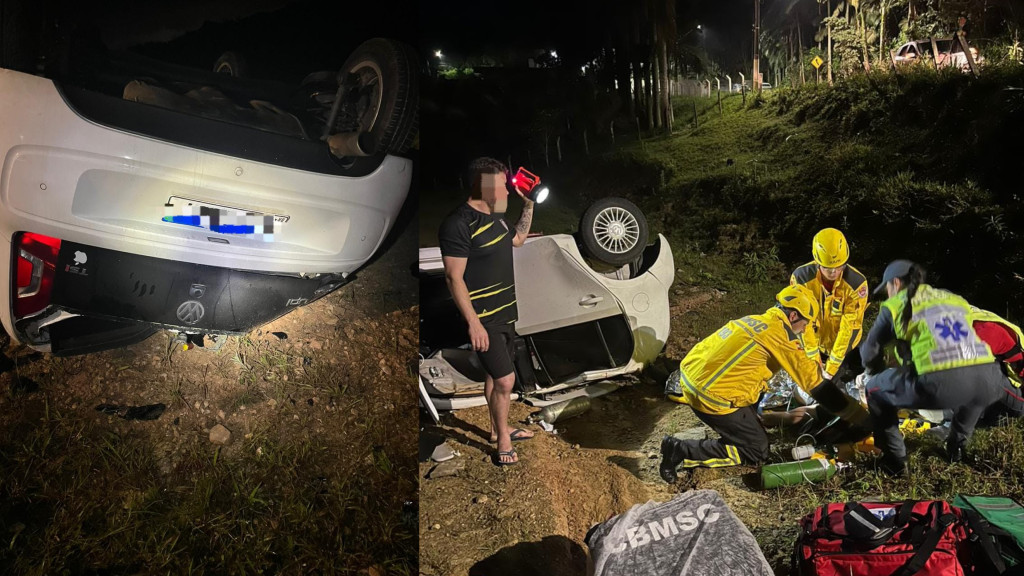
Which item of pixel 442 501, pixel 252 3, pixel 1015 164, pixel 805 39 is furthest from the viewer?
pixel 252 3

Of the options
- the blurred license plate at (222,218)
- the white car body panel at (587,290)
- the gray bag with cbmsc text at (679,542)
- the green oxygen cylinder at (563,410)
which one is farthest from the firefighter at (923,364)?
the blurred license plate at (222,218)

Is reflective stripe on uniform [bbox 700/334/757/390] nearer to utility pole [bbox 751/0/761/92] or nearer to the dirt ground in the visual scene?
utility pole [bbox 751/0/761/92]

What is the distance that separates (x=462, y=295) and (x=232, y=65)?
1.24m

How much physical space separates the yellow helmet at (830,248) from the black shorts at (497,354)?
1.00m

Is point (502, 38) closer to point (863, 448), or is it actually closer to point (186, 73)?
point (186, 73)

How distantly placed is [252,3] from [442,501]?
77.5 inches

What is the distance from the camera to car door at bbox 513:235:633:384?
212cm

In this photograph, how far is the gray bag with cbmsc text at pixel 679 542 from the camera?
1.79 m

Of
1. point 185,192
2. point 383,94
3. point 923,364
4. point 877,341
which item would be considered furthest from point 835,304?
point 185,192

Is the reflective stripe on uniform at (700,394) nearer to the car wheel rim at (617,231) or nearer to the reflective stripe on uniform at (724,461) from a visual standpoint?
the reflective stripe on uniform at (724,461)

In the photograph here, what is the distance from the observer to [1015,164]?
1.84m

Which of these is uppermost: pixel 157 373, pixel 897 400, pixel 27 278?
Answer: pixel 27 278

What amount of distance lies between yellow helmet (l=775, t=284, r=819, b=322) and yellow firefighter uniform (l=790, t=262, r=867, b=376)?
0.02 m

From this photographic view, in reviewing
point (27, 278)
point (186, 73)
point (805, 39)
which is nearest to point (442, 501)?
point (27, 278)
